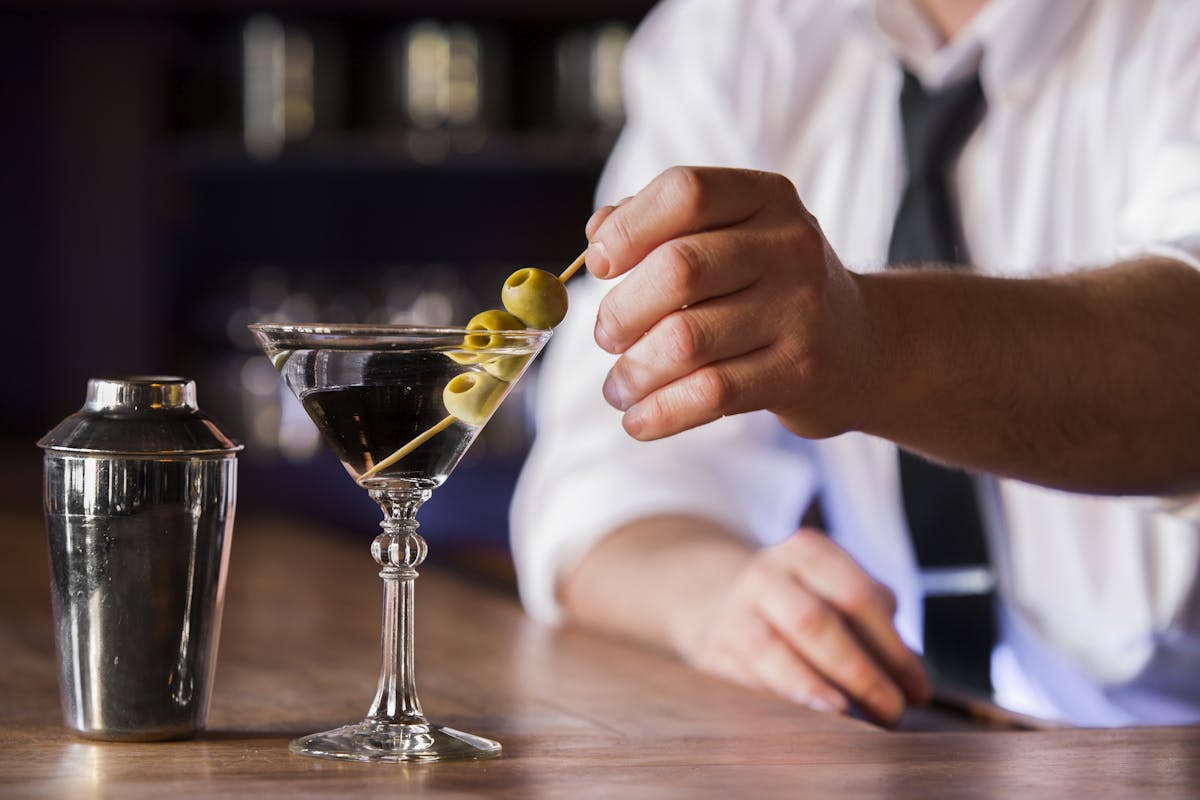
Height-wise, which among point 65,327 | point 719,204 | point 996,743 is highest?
point 65,327

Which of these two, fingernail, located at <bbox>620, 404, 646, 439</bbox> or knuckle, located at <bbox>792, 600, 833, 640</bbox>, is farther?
knuckle, located at <bbox>792, 600, 833, 640</bbox>

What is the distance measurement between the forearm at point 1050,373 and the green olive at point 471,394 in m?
0.22

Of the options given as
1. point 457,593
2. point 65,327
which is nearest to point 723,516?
point 457,593

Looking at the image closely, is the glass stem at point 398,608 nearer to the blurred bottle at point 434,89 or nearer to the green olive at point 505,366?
the green olive at point 505,366

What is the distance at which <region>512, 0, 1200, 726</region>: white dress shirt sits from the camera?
150 cm

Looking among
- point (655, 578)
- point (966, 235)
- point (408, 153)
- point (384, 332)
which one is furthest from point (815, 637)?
point (408, 153)

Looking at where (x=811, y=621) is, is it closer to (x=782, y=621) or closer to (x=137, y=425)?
(x=782, y=621)

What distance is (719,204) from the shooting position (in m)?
0.77

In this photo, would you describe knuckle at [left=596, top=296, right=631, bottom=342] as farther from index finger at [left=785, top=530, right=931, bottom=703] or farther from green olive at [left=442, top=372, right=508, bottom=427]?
index finger at [left=785, top=530, right=931, bottom=703]

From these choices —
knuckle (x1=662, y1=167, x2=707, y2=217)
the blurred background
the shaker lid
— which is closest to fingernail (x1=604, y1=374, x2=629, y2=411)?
knuckle (x1=662, y1=167, x2=707, y2=217)

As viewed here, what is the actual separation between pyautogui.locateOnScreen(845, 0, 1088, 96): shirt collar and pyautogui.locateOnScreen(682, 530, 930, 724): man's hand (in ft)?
2.01

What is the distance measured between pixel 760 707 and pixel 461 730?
209 millimetres

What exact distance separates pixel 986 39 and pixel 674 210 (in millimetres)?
883

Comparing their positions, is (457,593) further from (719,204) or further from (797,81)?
(719,204)
